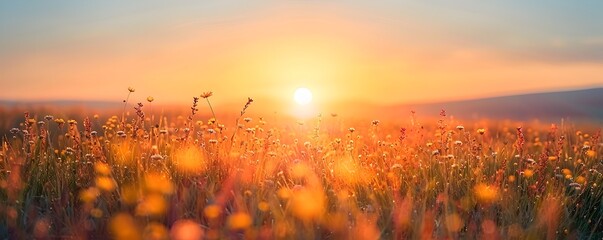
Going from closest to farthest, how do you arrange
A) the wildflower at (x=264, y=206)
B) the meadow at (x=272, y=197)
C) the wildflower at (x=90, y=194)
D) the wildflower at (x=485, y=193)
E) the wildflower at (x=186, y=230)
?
the wildflower at (x=186, y=230), the meadow at (x=272, y=197), the wildflower at (x=264, y=206), the wildflower at (x=90, y=194), the wildflower at (x=485, y=193)

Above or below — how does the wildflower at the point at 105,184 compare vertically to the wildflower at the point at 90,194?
above

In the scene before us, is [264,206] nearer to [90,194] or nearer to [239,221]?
[239,221]

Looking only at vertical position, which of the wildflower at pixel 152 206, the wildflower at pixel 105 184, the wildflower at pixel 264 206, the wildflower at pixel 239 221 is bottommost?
the wildflower at pixel 239 221

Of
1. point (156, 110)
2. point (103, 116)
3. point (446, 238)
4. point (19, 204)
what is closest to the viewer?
point (446, 238)

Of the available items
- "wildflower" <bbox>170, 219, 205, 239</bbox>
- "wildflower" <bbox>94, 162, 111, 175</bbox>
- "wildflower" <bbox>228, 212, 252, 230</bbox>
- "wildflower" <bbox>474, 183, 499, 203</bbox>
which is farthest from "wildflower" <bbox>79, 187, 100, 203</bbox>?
"wildflower" <bbox>474, 183, 499, 203</bbox>

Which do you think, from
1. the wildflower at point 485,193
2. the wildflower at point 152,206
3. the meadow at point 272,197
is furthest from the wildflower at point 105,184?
the wildflower at point 485,193

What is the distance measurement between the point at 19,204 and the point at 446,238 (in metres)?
2.77

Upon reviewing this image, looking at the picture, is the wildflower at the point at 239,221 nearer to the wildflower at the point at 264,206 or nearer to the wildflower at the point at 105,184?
the wildflower at the point at 264,206

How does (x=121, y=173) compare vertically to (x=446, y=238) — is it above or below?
above

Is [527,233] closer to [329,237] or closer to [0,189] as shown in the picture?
[329,237]

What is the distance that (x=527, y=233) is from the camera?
3.97 metres

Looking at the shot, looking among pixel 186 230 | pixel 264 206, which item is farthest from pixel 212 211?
pixel 264 206

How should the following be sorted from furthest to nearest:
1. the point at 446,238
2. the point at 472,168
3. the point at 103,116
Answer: the point at 103,116, the point at 472,168, the point at 446,238

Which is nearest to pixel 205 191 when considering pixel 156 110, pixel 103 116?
pixel 103 116
